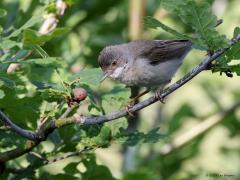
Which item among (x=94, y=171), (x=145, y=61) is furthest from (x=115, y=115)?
(x=145, y=61)

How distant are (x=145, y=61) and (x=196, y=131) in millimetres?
787

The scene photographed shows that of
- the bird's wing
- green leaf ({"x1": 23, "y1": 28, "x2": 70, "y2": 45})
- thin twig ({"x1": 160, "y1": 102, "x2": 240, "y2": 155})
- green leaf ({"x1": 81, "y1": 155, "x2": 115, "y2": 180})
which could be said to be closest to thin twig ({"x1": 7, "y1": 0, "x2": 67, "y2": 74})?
green leaf ({"x1": 81, "y1": 155, "x2": 115, "y2": 180})

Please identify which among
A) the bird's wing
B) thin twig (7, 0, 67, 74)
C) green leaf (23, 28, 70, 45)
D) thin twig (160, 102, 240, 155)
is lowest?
thin twig (160, 102, 240, 155)

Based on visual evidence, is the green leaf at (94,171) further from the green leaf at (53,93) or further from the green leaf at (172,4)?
the green leaf at (172,4)

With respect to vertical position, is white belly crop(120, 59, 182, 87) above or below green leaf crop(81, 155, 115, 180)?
above

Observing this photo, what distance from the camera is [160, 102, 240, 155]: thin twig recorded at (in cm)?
515

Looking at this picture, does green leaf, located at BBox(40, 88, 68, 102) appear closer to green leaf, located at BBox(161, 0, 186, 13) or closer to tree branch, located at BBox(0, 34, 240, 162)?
tree branch, located at BBox(0, 34, 240, 162)

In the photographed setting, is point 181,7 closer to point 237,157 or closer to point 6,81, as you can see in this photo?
point 6,81

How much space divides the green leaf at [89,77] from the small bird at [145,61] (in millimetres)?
1712

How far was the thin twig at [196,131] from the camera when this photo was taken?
5152mm

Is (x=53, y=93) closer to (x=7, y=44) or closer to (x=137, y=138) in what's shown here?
(x=7, y=44)

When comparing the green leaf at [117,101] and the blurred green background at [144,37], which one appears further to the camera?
the blurred green background at [144,37]

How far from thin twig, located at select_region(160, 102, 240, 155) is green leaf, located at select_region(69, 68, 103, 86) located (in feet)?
7.12

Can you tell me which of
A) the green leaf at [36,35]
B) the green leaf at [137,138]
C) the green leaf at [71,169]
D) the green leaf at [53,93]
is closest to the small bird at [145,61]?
the green leaf at [71,169]
